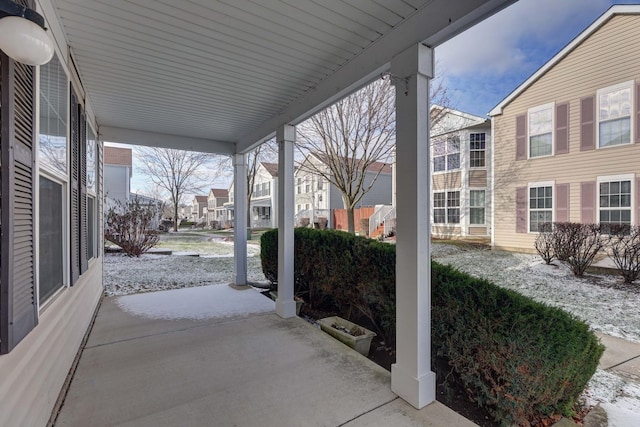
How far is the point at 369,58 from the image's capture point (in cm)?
266

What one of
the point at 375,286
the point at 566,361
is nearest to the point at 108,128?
the point at 375,286

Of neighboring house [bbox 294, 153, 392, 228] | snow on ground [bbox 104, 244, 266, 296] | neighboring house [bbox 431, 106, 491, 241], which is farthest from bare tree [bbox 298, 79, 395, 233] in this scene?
neighboring house [bbox 294, 153, 392, 228]

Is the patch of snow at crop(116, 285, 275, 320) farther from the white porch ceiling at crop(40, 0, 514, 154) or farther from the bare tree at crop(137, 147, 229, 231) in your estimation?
the bare tree at crop(137, 147, 229, 231)

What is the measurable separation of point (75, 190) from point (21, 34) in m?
2.27

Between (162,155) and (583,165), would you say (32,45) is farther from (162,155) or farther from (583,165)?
(162,155)

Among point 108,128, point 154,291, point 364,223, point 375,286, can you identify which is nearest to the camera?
point 375,286

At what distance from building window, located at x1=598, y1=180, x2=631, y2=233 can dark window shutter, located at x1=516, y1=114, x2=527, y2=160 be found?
237 centimetres

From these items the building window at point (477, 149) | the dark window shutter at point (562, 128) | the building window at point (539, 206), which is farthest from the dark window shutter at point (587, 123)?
the building window at point (477, 149)

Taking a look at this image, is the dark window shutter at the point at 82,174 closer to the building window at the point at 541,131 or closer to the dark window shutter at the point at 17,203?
the dark window shutter at the point at 17,203

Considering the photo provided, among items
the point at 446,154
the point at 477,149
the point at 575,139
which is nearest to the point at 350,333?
the point at 575,139

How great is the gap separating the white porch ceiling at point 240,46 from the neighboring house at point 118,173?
759 inches

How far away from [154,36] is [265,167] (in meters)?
24.0

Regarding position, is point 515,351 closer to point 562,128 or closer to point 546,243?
point 546,243

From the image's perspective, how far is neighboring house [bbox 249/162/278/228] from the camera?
25.4 meters
